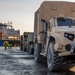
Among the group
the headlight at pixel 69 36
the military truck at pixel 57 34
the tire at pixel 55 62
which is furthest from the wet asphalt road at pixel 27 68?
the headlight at pixel 69 36

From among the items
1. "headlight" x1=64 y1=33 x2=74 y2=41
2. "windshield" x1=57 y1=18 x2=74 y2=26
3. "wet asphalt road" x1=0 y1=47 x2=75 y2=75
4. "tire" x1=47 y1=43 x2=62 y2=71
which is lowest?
"wet asphalt road" x1=0 y1=47 x2=75 y2=75

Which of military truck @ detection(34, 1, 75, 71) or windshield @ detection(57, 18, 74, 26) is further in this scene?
windshield @ detection(57, 18, 74, 26)

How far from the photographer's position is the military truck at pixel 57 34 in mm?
10398

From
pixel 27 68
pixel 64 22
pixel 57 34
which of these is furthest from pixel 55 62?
pixel 64 22

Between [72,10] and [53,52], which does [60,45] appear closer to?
[53,52]

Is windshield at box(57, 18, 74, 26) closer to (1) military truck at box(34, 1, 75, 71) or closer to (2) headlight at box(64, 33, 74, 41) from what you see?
(1) military truck at box(34, 1, 75, 71)

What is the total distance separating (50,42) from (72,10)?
412 cm

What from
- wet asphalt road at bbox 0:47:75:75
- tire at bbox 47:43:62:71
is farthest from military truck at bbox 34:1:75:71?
wet asphalt road at bbox 0:47:75:75

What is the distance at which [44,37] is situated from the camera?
1448 centimetres

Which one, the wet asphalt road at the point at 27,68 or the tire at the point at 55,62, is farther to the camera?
the tire at the point at 55,62

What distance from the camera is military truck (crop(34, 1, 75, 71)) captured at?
10.4 m

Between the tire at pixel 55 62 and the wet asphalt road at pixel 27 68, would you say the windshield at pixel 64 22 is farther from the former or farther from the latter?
the wet asphalt road at pixel 27 68

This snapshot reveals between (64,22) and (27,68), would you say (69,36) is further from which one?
(27,68)

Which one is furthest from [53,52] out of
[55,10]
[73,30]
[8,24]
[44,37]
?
[8,24]
